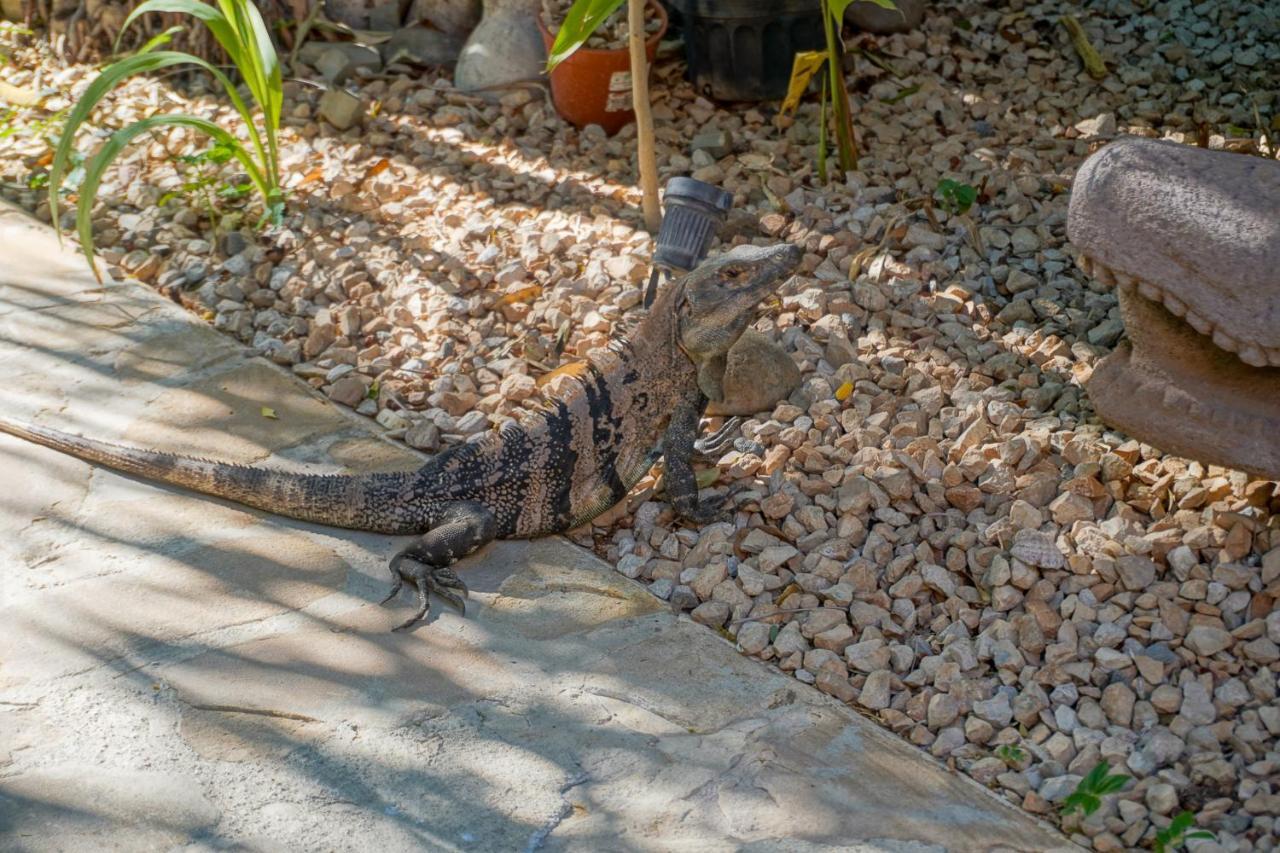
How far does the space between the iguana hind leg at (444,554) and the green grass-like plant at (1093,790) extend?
176 cm

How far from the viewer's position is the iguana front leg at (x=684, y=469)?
4.19 m

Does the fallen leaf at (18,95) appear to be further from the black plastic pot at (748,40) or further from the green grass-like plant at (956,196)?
the green grass-like plant at (956,196)

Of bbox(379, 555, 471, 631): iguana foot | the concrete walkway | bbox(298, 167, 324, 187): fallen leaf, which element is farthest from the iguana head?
Result: bbox(298, 167, 324, 187): fallen leaf

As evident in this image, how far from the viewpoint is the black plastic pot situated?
19.6ft

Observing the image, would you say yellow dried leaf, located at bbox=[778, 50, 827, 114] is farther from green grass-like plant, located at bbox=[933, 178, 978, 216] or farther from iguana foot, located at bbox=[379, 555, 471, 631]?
iguana foot, located at bbox=[379, 555, 471, 631]

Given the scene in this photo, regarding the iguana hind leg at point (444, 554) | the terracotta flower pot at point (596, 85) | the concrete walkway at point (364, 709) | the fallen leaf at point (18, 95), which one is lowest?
the concrete walkway at point (364, 709)

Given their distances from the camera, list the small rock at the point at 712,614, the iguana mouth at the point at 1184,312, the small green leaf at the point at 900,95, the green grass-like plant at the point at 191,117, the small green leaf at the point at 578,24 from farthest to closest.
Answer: the small green leaf at the point at 900,95 → the green grass-like plant at the point at 191,117 → the small green leaf at the point at 578,24 → the small rock at the point at 712,614 → the iguana mouth at the point at 1184,312

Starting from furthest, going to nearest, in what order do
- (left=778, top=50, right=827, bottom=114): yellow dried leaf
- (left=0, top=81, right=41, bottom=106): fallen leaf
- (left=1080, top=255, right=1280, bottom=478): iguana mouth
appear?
(left=0, top=81, right=41, bottom=106): fallen leaf
(left=778, top=50, right=827, bottom=114): yellow dried leaf
(left=1080, top=255, right=1280, bottom=478): iguana mouth

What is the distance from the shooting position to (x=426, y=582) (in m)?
3.92

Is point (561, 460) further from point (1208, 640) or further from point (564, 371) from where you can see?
point (1208, 640)

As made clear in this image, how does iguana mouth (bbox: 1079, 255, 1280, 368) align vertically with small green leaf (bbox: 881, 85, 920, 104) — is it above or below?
below

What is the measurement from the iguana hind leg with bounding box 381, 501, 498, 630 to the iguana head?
0.89 meters

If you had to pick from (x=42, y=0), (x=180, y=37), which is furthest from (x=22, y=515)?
(x=42, y=0)

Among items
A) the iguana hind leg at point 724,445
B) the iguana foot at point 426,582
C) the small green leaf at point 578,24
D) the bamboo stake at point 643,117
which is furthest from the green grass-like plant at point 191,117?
the iguana hind leg at point 724,445
